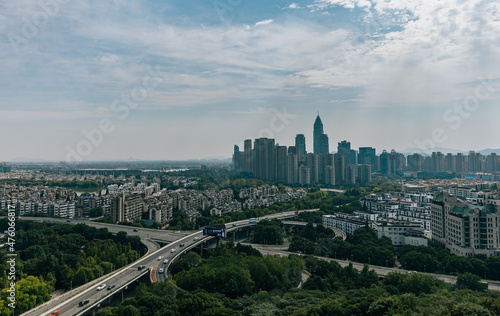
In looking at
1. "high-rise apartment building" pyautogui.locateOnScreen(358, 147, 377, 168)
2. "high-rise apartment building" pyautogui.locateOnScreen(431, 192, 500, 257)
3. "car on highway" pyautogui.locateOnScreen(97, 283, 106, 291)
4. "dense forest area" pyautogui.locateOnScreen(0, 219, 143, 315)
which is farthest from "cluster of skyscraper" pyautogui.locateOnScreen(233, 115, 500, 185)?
"car on highway" pyautogui.locateOnScreen(97, 283, 106, 291)

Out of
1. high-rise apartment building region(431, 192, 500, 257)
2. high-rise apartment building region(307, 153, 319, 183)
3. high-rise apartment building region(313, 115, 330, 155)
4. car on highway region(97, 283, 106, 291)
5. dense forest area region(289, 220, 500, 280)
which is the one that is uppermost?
high-rise apartment building region(313, 115, 330, 155)

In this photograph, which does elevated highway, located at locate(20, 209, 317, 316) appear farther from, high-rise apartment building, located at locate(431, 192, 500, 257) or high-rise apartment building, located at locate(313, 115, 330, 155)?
high-rise apartment building, located at locate(313, 115, 330, 155)

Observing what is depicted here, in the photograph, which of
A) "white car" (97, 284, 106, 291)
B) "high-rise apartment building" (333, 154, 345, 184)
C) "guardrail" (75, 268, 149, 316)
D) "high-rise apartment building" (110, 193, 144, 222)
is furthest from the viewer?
"high-rise apartment building" (333, 154, 345, 184)

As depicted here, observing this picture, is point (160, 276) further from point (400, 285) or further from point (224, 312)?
point (400, 285)

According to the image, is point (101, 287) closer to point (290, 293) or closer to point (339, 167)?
point (290, 293)

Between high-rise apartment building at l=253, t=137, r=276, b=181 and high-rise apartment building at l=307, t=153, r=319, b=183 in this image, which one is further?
high-rise apartment building at l=253, t=137, r=276, b=181

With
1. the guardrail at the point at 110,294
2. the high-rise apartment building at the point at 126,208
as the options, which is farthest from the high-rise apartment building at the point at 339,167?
the guardrail at the point at 110,294

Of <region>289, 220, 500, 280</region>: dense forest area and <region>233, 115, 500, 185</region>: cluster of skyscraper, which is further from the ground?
<region>233, 115, 500, 185</region>: cluster of skyscraper
